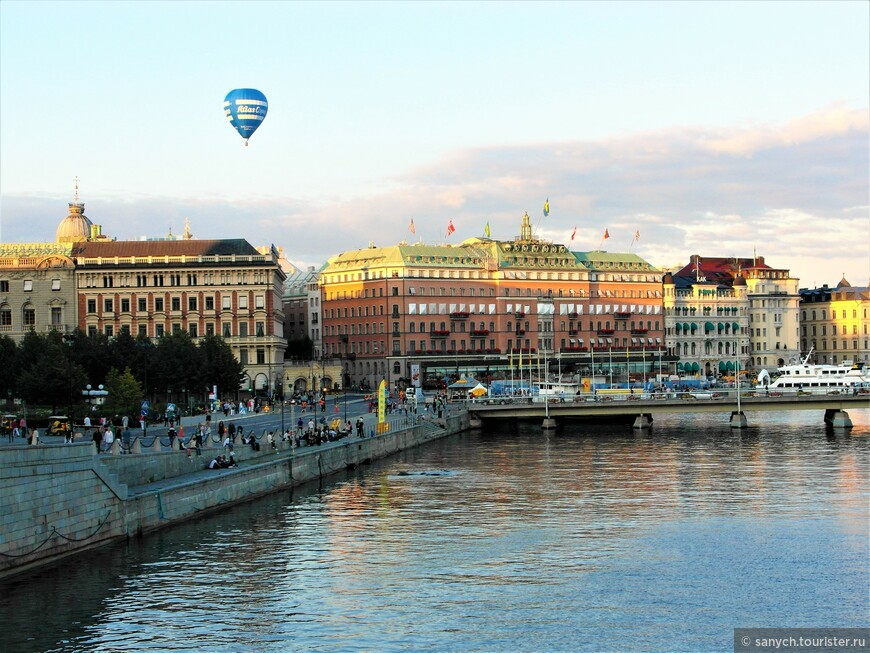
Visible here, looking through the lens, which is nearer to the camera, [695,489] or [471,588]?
[471,588]

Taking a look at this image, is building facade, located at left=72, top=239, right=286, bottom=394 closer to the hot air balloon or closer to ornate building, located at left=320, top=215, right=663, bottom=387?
ornate building, located at left=320, top=215, right=663, bottom=387

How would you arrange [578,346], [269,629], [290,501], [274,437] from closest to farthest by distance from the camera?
1. [269,629]
2. [290,501]
3. [274,437]
4. [578,346]

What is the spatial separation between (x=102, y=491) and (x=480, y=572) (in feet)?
45.8

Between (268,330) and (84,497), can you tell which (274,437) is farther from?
(268,330)

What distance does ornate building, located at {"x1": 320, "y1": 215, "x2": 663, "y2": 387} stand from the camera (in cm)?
17200

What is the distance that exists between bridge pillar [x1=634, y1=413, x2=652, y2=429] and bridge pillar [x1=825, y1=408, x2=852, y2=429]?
14855 mm

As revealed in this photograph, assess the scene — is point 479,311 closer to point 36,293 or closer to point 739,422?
point 36,293

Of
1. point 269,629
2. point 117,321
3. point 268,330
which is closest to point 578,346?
point 268,330

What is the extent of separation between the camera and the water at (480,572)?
3669 centimetres

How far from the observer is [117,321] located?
13888 cm

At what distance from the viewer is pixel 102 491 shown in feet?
153

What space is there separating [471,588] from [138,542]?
13941 mm

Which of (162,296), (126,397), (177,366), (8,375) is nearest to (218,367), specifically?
(177,366)

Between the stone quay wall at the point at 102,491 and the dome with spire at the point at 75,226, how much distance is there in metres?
95.0
